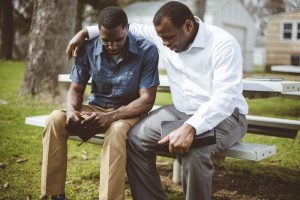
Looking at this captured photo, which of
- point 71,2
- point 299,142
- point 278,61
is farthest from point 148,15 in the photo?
point 299,142

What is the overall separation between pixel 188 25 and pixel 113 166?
1.31 m

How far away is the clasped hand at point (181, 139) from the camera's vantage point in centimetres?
299

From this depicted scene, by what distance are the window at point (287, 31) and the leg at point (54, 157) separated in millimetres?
27763

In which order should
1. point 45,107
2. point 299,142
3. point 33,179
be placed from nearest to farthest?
point 33,179
point 299,142
point 45,107

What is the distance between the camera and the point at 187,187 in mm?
3000

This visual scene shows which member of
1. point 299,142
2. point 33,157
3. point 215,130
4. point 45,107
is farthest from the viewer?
point 45,107

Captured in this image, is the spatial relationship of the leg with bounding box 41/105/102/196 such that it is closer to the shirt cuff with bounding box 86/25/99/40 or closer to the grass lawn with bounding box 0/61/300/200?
the grass lawn with bounding box 0/61/300/200

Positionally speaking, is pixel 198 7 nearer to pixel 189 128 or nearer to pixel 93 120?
pixel 93 120

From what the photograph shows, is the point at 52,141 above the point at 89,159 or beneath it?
above

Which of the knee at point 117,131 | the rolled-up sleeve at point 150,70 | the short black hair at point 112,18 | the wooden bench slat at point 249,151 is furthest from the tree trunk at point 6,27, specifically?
the wooden bench slat at point 249,151

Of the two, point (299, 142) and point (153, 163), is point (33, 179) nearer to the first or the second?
point (153, 163)

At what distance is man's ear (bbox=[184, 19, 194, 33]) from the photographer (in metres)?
3.50

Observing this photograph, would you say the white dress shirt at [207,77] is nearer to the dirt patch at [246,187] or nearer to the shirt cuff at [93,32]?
the shirt cuff at [93,32]

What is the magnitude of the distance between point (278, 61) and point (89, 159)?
25.6 meters
